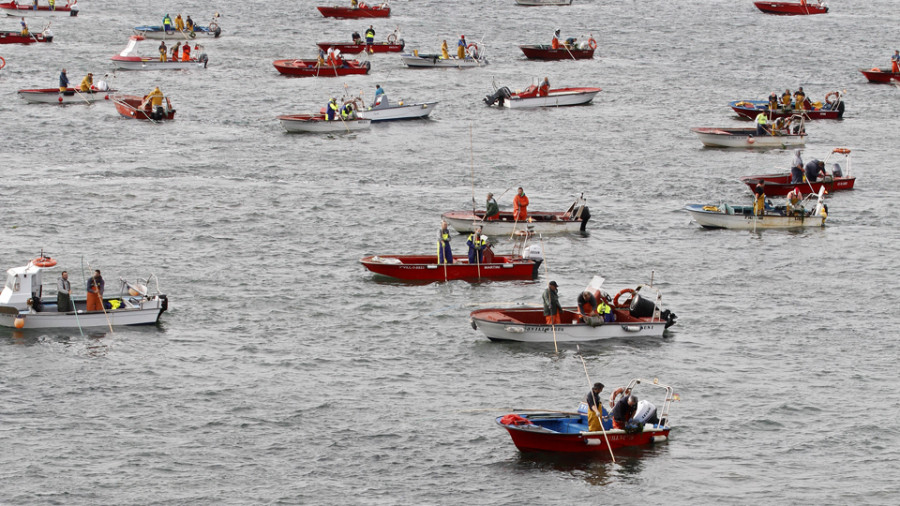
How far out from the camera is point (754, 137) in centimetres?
6956

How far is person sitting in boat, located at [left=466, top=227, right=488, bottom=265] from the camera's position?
46312 mm

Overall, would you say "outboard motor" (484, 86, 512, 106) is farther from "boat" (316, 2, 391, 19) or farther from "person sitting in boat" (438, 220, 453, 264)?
"boat" (316, 2, 391, 19)

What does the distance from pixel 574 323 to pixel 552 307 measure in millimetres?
880

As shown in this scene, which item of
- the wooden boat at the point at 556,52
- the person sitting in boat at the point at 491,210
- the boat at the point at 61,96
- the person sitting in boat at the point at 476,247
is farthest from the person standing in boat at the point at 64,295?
the wooden boat at the point at 556,52

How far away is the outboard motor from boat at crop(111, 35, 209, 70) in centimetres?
2278

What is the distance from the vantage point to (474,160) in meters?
66.4

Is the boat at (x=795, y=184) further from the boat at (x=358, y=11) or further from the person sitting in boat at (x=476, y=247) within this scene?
the boat at (x=358, y=11)

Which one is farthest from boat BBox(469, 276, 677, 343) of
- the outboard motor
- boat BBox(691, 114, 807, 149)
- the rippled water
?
the outboard motor

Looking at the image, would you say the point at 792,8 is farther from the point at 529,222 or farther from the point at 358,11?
the point at 529,222

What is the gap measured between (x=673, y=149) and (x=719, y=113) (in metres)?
11.0

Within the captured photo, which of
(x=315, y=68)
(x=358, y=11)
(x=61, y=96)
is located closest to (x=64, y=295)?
(x=61, y=96)

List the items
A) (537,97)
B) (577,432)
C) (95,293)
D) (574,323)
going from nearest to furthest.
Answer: (577,432) < (574,323) < (95,293) < (537,97)

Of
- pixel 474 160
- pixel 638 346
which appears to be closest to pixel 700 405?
pixel 638 346

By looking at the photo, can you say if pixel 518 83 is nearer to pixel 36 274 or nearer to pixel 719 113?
pixel 719 113
